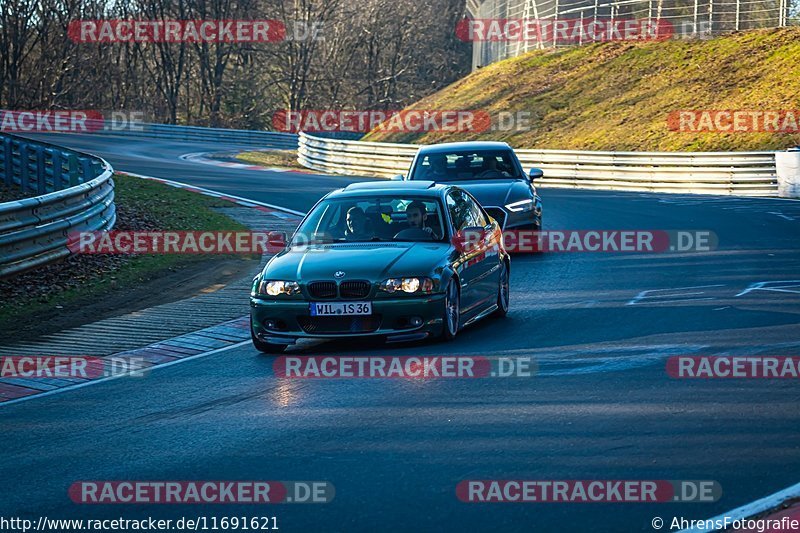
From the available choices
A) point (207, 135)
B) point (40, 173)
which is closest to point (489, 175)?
point (40, 173)

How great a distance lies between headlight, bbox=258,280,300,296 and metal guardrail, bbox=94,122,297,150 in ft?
150

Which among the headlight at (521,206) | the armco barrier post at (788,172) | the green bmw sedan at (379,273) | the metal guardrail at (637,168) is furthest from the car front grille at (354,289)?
the metal guardrail at (637,168)

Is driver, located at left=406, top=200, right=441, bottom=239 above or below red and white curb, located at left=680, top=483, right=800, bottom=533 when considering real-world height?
above

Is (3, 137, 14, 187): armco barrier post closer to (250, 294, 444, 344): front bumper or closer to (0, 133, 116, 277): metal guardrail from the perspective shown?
(0, 133, 116, 277): metal guardrail

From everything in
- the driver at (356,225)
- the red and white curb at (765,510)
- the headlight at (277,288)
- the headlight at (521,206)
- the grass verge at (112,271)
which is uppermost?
the driver at (356,225)

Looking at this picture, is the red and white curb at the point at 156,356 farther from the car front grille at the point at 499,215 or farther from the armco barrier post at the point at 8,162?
the armco barrier post at the point at 8,162

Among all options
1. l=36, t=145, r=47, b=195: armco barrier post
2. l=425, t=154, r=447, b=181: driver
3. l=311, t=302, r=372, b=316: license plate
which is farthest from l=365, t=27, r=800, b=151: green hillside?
l=311, t=302, r=372, b=316: license plate

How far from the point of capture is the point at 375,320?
33.9ft

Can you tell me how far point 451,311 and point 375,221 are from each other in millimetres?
1374

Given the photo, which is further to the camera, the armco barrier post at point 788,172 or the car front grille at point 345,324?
the armco barrier post at point 788,172

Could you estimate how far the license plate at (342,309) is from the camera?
33.7ft

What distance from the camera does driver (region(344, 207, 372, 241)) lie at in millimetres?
11484

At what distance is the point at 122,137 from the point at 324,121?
1604cm

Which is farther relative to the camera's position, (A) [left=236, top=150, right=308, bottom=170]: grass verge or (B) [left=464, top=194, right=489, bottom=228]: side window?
(A) [left=236, top=150, right=308, bottom=170]: grass verge
